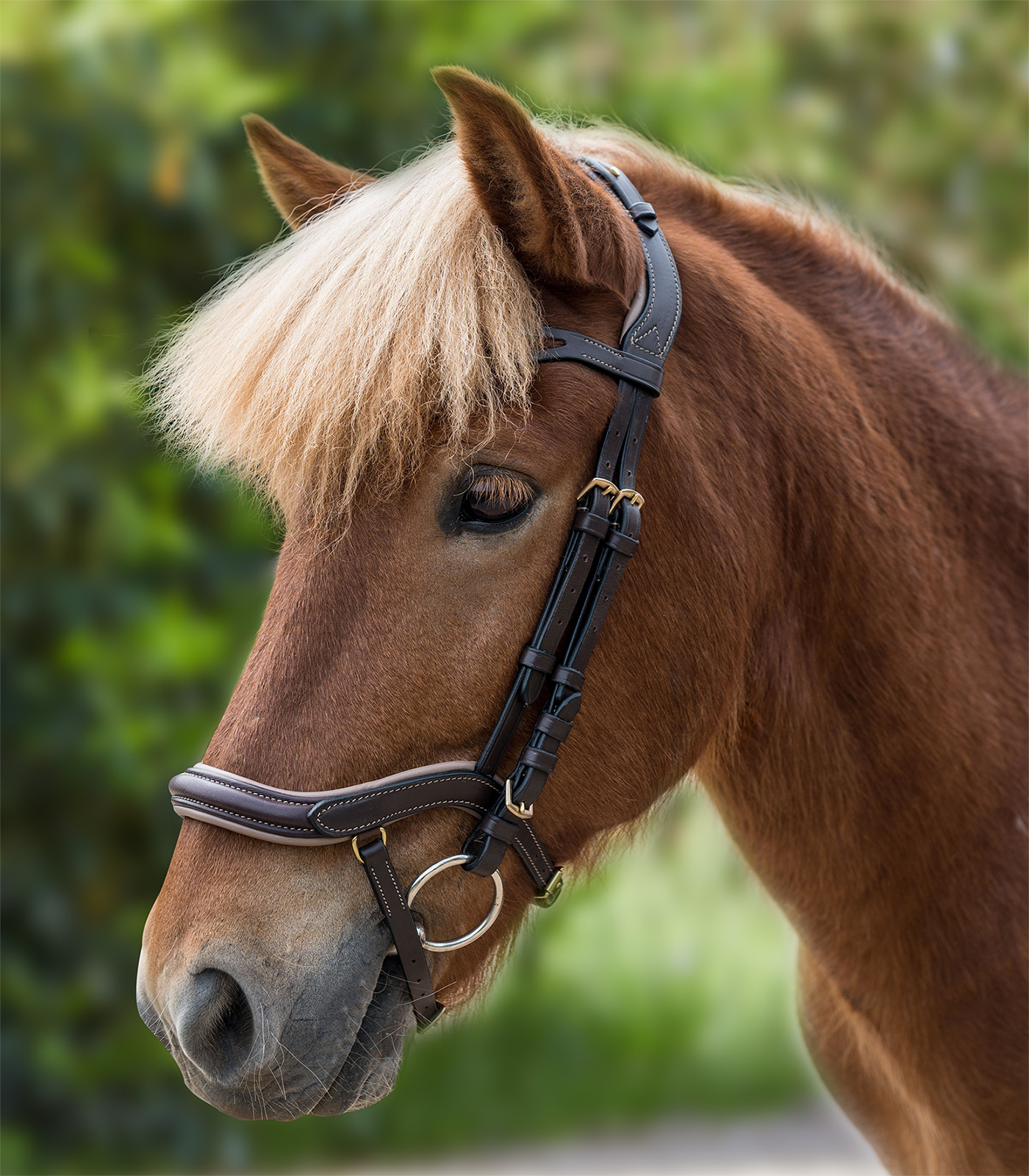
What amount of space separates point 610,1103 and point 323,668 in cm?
370

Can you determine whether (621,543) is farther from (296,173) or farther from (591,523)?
(296,173)

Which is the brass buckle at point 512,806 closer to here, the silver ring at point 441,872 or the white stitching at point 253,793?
the silver ring at point 441,872

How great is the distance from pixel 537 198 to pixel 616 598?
476mm

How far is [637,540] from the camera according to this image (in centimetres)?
126

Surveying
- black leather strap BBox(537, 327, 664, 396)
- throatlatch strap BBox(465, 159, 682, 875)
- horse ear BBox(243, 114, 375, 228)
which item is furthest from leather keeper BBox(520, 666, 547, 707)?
horse ear BBox(243, 114, 375, 228)

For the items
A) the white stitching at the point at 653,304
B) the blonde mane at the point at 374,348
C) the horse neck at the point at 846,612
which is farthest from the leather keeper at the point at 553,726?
the white stitching at the point at 653,304

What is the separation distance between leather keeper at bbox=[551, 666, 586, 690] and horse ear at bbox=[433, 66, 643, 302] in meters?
0.47

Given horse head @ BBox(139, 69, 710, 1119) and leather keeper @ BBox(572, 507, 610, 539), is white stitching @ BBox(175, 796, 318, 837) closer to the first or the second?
horse head @ BBox(139, 69, 710, 1119)

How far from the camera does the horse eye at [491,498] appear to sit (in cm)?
120

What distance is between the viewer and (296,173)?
5.13 feet

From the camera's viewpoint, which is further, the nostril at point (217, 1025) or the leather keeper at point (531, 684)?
the leather keeper at point (531, 684)

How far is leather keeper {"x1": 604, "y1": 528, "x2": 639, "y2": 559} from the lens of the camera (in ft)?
4.06

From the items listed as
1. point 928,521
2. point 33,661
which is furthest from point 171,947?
point 33,661

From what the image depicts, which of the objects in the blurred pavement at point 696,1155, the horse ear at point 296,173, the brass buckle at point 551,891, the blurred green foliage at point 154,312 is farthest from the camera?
the blurred pavement at point 696,1155
